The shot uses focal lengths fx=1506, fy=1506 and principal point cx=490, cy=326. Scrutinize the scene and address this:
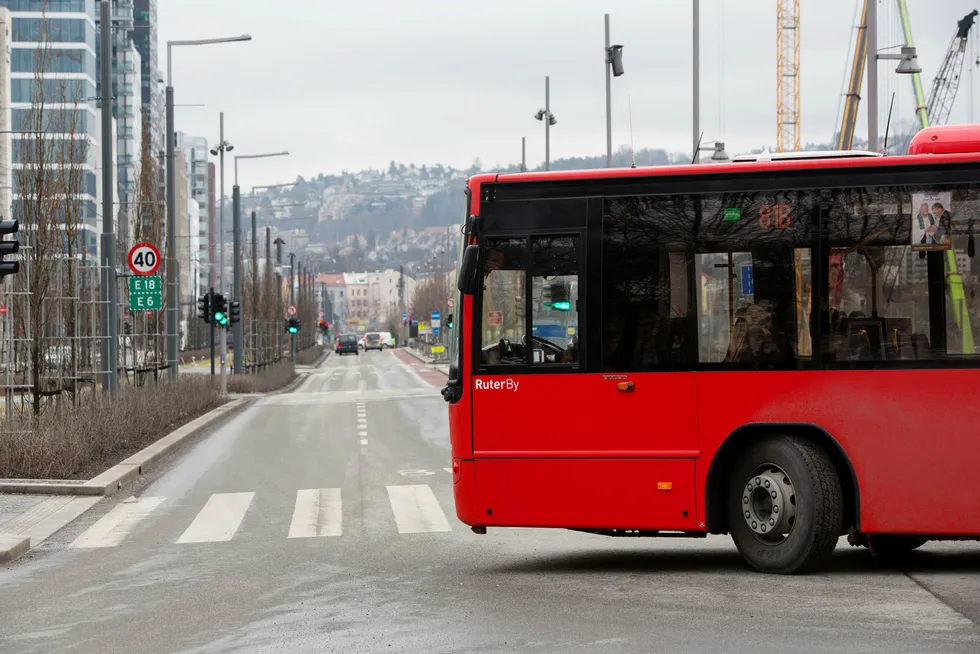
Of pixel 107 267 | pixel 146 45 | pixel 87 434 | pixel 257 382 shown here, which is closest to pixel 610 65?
pixel 107 267

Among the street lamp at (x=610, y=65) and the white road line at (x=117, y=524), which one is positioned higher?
the street lamp at (x=610, y=65)

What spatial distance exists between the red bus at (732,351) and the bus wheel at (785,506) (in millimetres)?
16

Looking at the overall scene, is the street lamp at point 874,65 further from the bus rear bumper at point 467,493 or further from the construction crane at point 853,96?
the bus rear bumper at point 467,493

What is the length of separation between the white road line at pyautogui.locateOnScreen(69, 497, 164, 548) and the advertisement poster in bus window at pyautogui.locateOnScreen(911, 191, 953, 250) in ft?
25.3

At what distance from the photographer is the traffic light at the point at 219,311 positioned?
4672cm

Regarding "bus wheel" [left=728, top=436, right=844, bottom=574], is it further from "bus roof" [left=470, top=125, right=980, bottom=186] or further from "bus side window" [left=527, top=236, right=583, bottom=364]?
"bus roof" [left=470, top=125, right=980, bottom=186]

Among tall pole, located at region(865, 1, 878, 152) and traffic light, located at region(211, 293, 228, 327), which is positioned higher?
tall pole, located at region(865, 1, 878, 152)

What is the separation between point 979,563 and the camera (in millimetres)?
11523

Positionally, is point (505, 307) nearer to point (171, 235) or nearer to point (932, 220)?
point (932, 220)

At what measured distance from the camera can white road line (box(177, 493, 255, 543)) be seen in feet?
47.1

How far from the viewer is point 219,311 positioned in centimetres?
4694

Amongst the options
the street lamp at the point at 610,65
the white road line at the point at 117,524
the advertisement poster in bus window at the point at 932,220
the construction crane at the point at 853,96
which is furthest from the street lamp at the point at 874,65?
the advertisement poster in bus window at the point at 932,220

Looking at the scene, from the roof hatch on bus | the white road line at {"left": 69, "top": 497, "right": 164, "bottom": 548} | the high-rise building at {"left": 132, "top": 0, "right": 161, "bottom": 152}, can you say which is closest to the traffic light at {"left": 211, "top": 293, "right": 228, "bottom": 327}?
the white road line at {"left": 69, "top": 497, "right": 164, "bottom": 548}

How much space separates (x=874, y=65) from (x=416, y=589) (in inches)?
745
